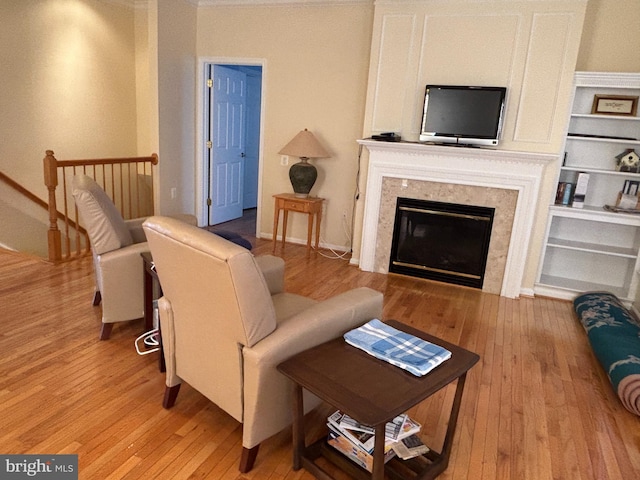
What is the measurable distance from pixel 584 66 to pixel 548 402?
308 cm

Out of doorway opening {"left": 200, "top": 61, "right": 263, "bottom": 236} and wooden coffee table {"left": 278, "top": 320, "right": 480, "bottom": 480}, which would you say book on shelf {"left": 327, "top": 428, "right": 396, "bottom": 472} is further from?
doorway opening {"left": 200, "top": 61, "right": 263, "bottom": 236}

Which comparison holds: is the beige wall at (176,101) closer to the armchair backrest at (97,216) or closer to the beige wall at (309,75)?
the beige wall at (309,75)

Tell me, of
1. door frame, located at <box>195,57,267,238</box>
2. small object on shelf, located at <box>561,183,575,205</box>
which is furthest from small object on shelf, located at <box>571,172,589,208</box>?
door frame, located at <box>195,57,267,238</box>

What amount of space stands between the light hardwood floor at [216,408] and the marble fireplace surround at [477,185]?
786 millimetres

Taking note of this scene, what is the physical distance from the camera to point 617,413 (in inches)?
98.7

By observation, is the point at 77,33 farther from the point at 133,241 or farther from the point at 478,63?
the point at 478,63

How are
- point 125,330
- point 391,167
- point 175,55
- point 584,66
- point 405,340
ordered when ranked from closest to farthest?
point 405,340
point 125,330
point 584,66
point 391,167
point 175,55

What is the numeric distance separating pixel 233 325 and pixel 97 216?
4.95 ft

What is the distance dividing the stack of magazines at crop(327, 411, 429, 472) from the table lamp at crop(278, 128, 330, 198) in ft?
10.8

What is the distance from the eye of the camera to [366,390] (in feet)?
5.12

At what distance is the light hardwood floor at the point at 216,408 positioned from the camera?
1973mm

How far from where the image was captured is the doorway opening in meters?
5.82

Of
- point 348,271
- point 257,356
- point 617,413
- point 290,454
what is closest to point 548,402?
point 617,413

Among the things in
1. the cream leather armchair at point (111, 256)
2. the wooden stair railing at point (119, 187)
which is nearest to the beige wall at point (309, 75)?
the wooden stair railing at point (119, 187)
